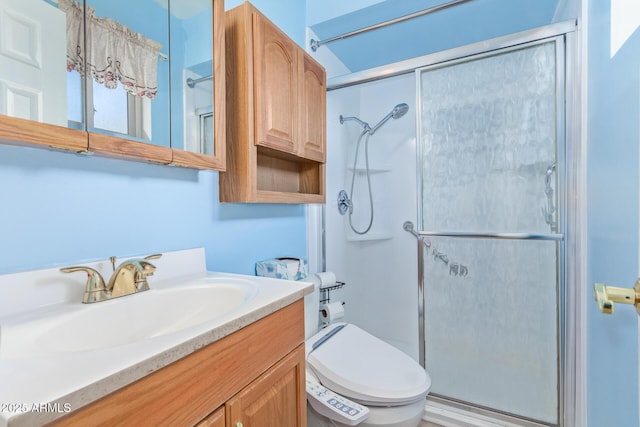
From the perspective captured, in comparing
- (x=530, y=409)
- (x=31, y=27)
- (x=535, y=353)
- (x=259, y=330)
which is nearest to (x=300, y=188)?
(x=259, y=330)

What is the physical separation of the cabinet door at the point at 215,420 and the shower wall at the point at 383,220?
5.33 ft

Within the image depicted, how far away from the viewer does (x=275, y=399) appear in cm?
78

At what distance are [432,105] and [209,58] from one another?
3.90ft

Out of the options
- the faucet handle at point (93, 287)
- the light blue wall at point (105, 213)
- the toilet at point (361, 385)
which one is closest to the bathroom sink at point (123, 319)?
the faucet handle at point (93, 287)

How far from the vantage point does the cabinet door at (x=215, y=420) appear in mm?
582

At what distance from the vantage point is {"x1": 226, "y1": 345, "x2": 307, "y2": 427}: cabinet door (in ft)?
2.21

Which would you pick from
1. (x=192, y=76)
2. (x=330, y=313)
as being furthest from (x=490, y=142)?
(x=192, y=76)

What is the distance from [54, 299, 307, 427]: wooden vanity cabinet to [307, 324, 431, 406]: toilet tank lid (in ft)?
0.99

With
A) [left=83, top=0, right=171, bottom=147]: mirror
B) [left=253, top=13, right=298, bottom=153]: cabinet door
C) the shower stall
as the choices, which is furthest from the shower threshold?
[left=83, top=0, right=171, bottom=147]: mirror

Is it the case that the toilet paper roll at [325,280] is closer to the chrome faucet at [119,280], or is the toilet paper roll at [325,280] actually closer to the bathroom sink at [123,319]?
the bathroom sink at [123,319]

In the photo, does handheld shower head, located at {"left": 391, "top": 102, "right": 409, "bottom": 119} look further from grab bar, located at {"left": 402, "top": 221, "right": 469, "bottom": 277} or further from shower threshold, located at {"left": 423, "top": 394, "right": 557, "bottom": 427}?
shower threshold, located at {"left": 423, "top": 394, "right": 557, "bottom": 427}

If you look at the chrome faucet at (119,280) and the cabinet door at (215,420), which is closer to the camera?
the cabinet door at (215,420)

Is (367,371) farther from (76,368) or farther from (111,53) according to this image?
(111,53)

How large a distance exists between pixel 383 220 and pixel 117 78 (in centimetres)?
198
